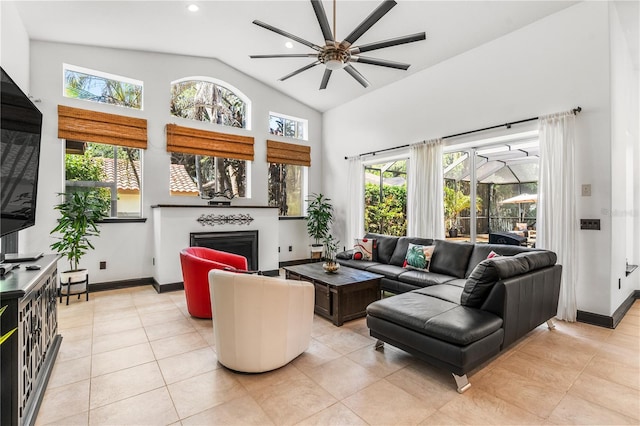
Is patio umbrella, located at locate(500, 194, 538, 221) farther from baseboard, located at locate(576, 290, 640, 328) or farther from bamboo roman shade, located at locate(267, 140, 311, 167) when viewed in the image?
bamboo roman shade, located at locate(267, 140, 311, 167)

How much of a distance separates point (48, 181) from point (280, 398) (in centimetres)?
452

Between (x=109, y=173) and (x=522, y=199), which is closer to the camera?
(x=522, y=199)

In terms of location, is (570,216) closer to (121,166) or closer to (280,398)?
(280,398)

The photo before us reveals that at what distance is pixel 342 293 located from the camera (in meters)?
3.43

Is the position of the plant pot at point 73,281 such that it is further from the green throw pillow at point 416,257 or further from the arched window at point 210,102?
the green throw pillow at point 416,257

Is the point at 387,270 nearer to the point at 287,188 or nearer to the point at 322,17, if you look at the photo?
the point at 322,17

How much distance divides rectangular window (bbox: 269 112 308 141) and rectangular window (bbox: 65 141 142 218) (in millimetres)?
2598

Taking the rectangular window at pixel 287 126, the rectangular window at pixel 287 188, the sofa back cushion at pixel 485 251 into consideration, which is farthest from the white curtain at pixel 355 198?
the sofa back cushion at pixel 485 251

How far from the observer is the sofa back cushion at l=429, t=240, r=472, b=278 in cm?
398

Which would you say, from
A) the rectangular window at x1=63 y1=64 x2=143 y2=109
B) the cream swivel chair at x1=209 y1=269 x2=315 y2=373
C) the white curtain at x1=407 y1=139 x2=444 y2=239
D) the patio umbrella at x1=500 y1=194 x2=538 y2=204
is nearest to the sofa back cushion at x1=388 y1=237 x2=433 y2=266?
the white curtain at x1=407 y1=139 x2=444 y2=239

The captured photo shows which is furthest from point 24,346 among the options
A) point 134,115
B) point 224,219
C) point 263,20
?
point 263,20

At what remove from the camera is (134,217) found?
5023mm

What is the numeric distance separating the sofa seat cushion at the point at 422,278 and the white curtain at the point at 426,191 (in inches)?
40.8

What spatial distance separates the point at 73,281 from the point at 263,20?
431cm
